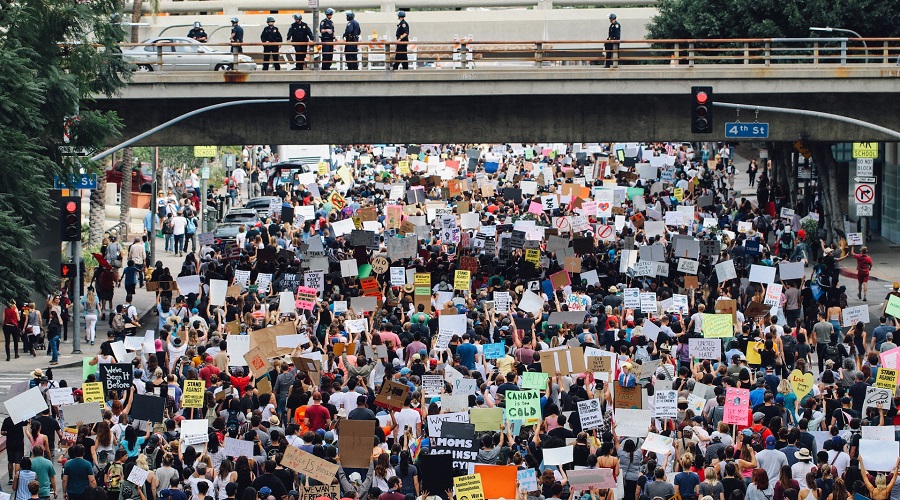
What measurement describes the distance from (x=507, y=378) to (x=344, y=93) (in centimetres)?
1653

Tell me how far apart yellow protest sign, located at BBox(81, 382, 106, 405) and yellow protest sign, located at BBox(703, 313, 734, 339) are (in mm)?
8955

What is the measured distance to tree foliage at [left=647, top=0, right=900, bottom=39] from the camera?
46844 millimetres

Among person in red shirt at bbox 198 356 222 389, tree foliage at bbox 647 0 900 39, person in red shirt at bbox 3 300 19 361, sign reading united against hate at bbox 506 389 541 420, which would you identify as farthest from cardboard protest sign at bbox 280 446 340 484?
tree foliage at bbox 647 0 900 39

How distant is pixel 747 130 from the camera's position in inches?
1318

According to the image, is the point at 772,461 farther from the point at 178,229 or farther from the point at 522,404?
the point at 178,229

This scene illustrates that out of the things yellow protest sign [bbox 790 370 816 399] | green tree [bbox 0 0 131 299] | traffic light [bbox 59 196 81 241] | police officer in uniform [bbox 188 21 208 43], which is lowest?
yellow protest sign [bbox 790 370 816 399]

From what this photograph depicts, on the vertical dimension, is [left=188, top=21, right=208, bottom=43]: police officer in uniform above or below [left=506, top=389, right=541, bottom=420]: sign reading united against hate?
above

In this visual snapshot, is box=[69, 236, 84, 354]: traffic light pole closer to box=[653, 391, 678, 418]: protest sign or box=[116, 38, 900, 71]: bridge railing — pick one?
box=[116, 38, 900, 71]: bridge railing

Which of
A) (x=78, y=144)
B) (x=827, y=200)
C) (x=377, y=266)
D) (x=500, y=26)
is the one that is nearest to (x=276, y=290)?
(x=377, y=266)

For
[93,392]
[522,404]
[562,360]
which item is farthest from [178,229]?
[522,404]

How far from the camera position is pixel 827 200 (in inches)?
1709

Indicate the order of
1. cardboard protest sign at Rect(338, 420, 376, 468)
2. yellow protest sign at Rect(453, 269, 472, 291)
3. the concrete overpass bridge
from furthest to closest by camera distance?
1. the concrete overpass bridge
2. yellow protest sign at Rect(453, 269, 472, 291)
3. cardboard protest sign at Rect(338, 420, 376, 468)

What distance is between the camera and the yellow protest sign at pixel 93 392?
718 inches

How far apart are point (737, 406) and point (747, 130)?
57.0 ft
